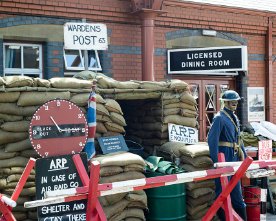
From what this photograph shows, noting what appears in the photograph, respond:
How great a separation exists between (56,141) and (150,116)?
7.01ft

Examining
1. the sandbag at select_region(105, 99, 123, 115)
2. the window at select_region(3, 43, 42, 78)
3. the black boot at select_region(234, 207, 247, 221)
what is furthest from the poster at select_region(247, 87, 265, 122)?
the sandbag at select_region(105, 99, 123, 115)

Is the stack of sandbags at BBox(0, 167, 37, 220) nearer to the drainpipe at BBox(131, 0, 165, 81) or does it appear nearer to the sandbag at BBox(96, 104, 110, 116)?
the sandbag at BBox(96, 104, 110, 116)

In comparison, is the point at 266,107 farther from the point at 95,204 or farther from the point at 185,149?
the point at 95,204

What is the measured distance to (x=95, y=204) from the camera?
4.39 m

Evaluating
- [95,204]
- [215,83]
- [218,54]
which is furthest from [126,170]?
[215,83]

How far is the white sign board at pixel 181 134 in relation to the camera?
7078 millimetres

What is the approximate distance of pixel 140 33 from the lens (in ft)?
30.7

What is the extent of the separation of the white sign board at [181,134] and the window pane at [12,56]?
307cm

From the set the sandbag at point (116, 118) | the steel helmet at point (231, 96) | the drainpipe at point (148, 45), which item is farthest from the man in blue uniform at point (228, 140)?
the drainpipe at point (148, 45)

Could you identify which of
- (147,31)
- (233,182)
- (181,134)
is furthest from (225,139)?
(147,31)

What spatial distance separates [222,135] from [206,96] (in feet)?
13.2

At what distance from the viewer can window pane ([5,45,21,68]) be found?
815cm

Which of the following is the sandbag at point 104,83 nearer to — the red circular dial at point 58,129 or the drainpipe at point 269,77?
the red circular dial at point 58,129

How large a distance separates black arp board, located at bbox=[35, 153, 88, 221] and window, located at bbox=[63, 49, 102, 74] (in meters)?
3.76
